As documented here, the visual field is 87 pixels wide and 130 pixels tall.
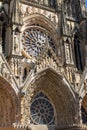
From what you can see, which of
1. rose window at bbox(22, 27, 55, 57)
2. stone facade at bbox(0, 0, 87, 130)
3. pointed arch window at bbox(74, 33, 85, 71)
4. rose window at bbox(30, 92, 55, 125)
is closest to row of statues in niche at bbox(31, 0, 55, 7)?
stone facade at bbox(0, 0, 87, 130)

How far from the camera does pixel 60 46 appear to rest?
724 inches

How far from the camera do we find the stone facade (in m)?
14.1

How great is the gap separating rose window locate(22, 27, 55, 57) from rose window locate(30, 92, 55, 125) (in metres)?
3.13

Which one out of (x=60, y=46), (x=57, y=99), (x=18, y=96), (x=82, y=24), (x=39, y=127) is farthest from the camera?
(x=82, y=24)

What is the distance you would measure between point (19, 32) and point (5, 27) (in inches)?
48.3

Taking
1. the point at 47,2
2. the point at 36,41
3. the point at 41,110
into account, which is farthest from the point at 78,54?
the point at 41,110

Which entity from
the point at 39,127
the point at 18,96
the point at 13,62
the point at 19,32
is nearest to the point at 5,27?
the point at 19,32

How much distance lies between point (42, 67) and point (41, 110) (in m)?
2.61

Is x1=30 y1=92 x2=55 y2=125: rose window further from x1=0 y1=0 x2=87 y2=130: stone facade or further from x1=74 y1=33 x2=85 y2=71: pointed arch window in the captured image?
x1=74 y1=33 x2=85 y2=71: pointed arch window

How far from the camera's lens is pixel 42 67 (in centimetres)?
1542

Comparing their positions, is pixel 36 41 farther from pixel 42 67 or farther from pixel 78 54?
pixel 78 54

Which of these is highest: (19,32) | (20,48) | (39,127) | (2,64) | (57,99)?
(19,32)

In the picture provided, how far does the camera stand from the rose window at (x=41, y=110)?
15.2 m

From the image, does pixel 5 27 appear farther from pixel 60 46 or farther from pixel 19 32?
pixel 60 46
